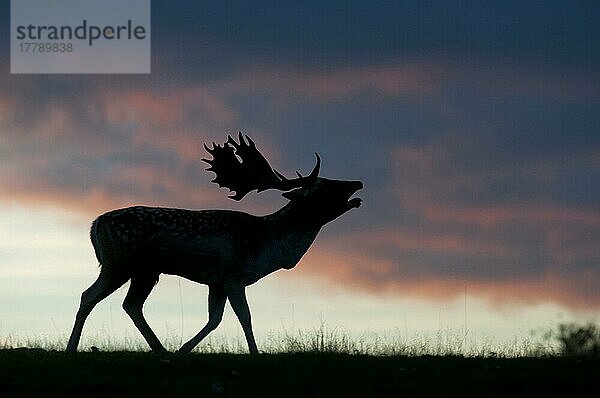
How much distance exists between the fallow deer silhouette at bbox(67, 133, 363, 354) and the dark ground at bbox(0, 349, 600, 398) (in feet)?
6.75

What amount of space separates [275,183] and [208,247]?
2.22 m

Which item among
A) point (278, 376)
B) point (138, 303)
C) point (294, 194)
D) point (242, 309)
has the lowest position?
point (278, 376)

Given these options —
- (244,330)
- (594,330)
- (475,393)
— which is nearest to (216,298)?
(244,330)

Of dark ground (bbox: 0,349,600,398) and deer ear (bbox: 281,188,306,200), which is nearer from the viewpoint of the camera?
dark ground (bbox: 0,349,600,398)

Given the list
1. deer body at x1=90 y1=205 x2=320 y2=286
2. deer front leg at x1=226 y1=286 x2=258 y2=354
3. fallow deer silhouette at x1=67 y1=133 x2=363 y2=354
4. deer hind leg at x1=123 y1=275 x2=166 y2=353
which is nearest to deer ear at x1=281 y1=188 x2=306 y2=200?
fallow deer silhouette at x1=67 y1=133 x2=363 y2=354

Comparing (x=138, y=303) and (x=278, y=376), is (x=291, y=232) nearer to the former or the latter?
(x=138, y=303)

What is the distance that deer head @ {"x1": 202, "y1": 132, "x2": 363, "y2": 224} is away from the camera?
58.1 feet

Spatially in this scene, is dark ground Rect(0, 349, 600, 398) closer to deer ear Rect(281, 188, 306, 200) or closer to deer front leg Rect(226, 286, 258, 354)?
deer front leg Rect(226, 286, 258, 354)

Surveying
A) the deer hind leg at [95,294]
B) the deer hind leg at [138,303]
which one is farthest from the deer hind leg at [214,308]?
the deer hind leg at [95,294]

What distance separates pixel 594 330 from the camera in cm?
2156

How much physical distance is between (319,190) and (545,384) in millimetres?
5506

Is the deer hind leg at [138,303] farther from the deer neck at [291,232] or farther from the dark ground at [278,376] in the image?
the dark ground at [278,376]

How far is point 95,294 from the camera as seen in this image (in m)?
16.5

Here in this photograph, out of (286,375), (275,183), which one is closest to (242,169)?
(275,183)
